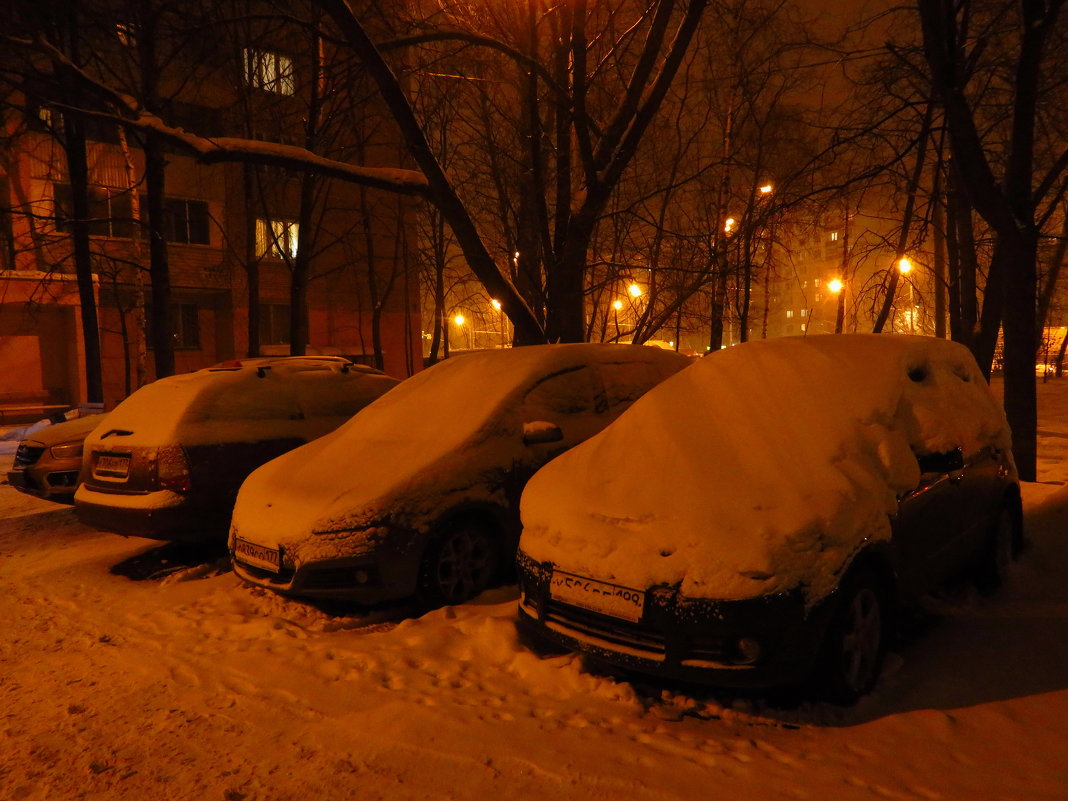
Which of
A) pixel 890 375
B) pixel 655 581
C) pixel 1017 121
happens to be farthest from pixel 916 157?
pixel 655 581

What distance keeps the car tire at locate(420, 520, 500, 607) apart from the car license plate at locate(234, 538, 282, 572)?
2.87ft

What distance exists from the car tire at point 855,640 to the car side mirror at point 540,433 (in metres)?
2.10

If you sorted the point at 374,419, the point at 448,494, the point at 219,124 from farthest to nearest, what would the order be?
the point at 219,124, the point at 374,419, the point at 448,494

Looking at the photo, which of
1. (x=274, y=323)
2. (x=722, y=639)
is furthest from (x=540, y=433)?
(x=274, y=323)

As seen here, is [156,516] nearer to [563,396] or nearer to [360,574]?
[360,574]

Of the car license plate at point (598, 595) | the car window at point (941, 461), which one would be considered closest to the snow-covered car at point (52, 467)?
the car license plate at point (598, 595)

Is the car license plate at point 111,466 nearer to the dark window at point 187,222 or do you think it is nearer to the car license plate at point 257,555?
the car license plate at point 257,555

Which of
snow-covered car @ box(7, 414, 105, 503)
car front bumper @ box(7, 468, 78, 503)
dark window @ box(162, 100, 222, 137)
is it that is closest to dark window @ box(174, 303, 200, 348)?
dark window @ box(162, 100, 222, 137)

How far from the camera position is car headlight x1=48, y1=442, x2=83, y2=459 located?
288 inches

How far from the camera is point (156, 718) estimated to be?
10.6ft

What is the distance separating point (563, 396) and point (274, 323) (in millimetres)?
22824

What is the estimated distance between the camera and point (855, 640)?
125 inches

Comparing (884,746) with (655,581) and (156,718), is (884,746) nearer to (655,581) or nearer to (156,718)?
(655,581)

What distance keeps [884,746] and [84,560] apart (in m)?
6.08
